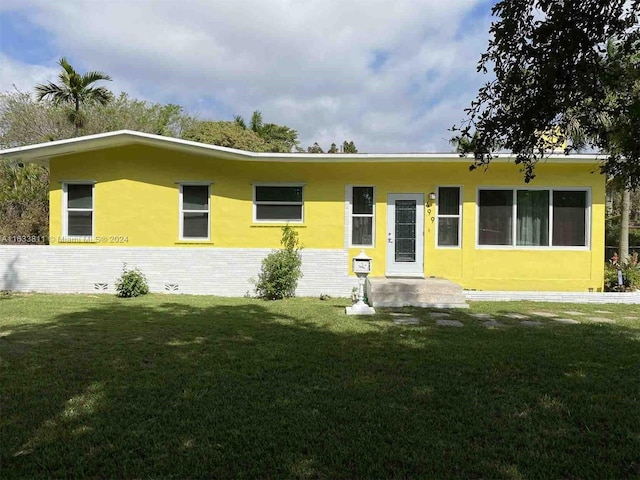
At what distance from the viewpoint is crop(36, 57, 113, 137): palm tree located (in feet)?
55.6

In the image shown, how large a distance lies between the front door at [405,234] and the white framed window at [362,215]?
43 cm

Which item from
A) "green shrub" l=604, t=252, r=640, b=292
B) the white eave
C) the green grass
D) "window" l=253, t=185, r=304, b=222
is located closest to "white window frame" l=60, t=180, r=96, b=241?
the white eave

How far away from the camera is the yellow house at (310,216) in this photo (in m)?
11.1

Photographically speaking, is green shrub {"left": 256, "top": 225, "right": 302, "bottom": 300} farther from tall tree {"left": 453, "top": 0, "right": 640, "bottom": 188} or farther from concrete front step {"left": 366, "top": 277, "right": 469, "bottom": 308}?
tall tree {"left": 453, "top": 0, "right": 640, "bottom": 188}

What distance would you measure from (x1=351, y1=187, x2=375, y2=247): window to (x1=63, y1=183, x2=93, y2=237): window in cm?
683

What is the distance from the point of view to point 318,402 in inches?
147

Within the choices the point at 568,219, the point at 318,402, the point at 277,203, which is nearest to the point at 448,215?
the point at 568,219

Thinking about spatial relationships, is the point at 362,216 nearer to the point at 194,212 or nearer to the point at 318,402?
the point at 194,212

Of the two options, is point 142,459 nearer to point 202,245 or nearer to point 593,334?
point 593,334

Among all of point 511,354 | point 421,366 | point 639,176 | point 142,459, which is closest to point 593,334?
point 511,354

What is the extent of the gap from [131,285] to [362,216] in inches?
A: 230

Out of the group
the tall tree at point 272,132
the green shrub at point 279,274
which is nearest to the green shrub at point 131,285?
the green shrub at point 279,274

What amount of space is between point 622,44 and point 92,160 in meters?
11.6

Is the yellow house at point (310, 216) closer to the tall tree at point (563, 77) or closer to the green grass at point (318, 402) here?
the green grass at point (318, 402)
